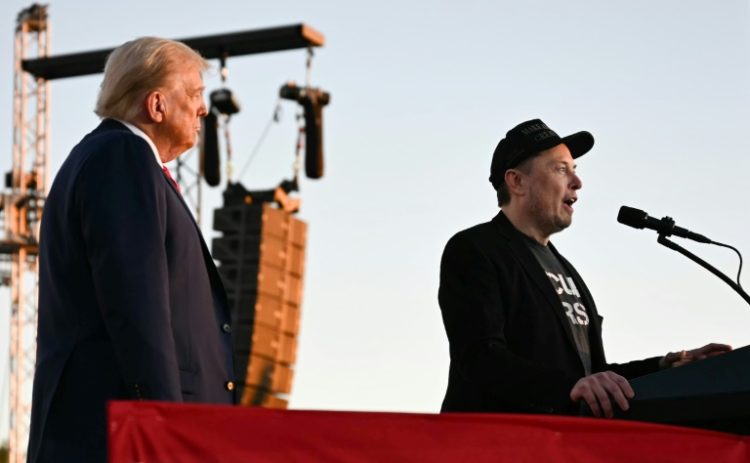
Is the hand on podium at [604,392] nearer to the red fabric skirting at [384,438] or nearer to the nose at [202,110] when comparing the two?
the red fabric skirting at [384,438]

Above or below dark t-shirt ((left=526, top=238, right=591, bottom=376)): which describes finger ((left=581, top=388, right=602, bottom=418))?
below

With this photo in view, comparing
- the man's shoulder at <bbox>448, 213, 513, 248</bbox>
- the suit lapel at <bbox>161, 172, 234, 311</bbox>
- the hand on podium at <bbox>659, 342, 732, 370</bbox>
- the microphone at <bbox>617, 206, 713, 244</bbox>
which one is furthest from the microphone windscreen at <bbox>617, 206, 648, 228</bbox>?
the suit lapel at <bbox>161, 172, 234, 311</bbox>

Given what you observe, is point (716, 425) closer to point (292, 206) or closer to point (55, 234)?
point (55, 234)

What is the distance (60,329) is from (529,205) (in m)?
1.62

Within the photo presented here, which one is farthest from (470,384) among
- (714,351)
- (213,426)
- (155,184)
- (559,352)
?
(213,426)

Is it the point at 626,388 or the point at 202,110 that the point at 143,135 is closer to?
the point at 202,110

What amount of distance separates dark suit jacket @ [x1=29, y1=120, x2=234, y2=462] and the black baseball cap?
1303 mm

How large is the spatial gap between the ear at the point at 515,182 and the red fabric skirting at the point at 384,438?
1727 millimetres

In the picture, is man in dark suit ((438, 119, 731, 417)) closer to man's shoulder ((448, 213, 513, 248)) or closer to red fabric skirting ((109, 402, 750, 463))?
→ man's shoulder ((448, 213, 513, 248))

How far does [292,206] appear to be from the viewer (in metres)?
24.2

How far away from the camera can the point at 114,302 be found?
3.40 m

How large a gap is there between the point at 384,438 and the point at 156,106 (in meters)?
1.26

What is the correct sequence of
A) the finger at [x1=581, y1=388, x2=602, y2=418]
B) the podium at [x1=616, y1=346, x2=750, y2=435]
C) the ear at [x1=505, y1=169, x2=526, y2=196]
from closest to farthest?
1. the podium at [x1=616, y1=346, x2=750, y2=435]
2. the finger at [x1=581, y1=388, x2=602, y2=418]
3. the ear at [x1=505, y1=169, x2=526, y2=196]

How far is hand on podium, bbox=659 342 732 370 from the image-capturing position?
403 centimetres
